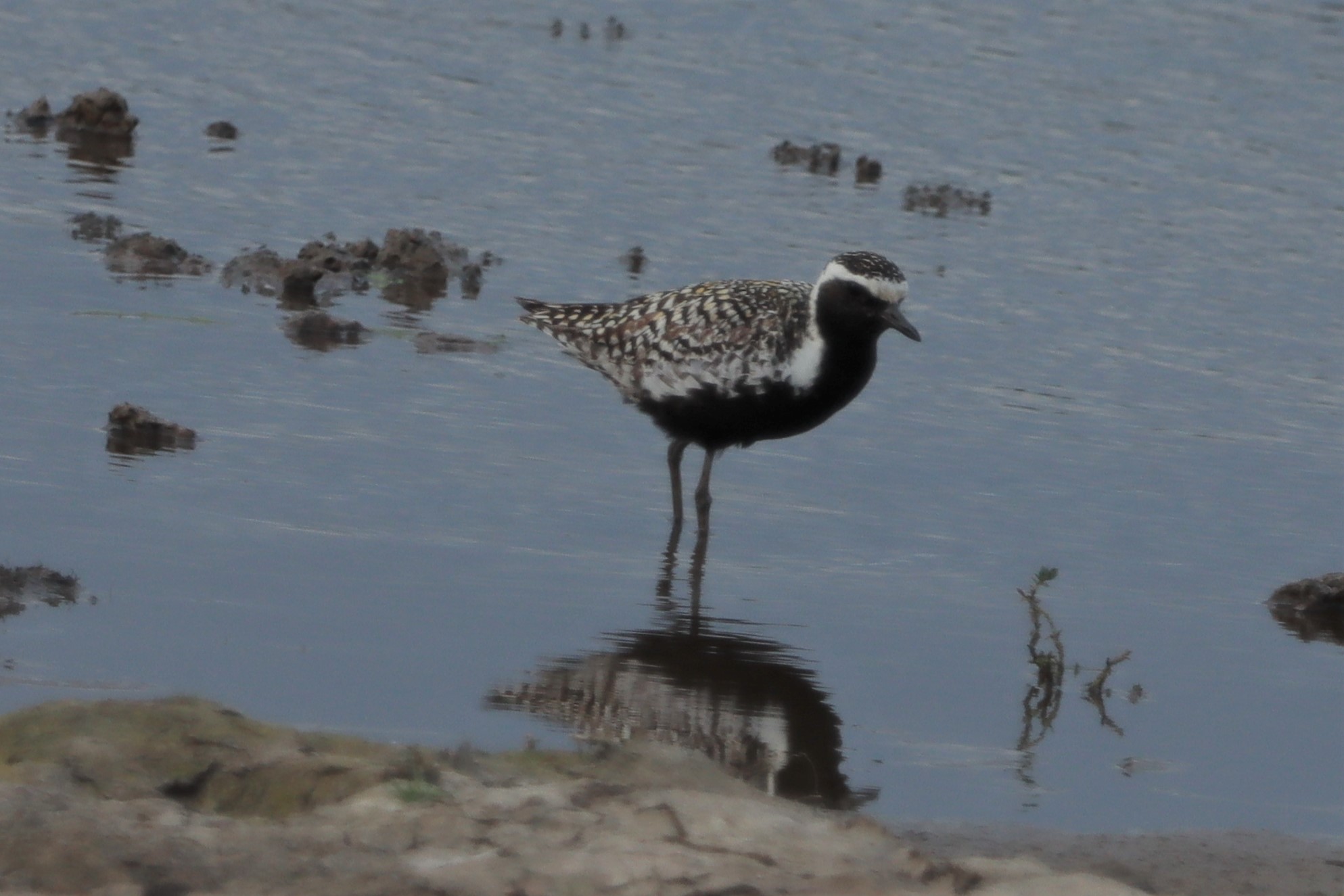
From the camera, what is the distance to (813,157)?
19.6 meters

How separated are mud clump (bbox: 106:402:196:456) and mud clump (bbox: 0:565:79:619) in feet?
6.76

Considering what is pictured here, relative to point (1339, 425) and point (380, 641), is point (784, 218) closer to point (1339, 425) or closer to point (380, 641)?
point (1339, 425)

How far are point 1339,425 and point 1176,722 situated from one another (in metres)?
5.41

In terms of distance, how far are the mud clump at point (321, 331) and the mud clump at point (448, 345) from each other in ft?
1.18

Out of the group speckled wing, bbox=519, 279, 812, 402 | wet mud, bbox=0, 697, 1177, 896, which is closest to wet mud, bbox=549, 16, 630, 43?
speckled wing, bbox=519, 279, 812, 402

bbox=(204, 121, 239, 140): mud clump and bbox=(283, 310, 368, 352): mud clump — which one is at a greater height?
bbox=(204, 121, 239, 140): mud clump

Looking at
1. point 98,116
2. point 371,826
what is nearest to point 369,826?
point 371,826

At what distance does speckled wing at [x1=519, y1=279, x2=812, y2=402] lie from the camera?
10.8 m

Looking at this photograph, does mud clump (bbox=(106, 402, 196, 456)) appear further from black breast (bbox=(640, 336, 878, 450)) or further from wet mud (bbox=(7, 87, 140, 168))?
wet mud (bbox=(7, 87, 140, 168))

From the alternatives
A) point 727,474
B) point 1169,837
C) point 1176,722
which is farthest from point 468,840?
point 727,474

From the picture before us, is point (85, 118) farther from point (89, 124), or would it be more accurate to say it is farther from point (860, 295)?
point (860, 295)

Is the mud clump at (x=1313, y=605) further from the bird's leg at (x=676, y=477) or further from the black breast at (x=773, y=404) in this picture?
the bird's leg at (x=676, y=477)

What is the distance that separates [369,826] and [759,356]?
5.68 metres

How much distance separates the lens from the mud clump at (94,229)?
14.5 metres
